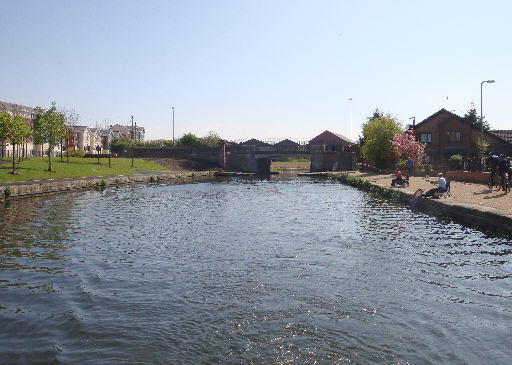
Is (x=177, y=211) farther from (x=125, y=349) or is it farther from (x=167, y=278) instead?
(x=125, y=349)

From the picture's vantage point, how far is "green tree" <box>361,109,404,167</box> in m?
67.0

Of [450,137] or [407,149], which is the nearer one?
[407,149]

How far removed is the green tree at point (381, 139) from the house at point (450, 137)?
15.6ft

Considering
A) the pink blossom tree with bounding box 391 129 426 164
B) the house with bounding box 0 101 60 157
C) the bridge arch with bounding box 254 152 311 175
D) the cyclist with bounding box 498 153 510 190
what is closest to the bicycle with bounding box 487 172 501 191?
the cyclist with bounding box 498 153 510 190

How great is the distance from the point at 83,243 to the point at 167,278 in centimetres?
648

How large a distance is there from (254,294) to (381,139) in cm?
5982

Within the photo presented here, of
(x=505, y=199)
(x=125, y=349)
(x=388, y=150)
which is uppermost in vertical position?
Answer: (x=388, y=150)

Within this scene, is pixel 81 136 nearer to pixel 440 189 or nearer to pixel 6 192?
pixel 6 192

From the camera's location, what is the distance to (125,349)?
26.5 ft

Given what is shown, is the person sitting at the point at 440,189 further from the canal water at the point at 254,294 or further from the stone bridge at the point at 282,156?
the stone bridge at the point at 282,156

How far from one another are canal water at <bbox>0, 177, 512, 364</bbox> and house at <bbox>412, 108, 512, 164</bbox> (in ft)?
164

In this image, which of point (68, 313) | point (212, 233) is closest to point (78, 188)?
point (212, 233)

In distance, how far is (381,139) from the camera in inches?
2638

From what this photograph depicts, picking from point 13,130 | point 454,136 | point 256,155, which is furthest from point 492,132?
point 13,130
